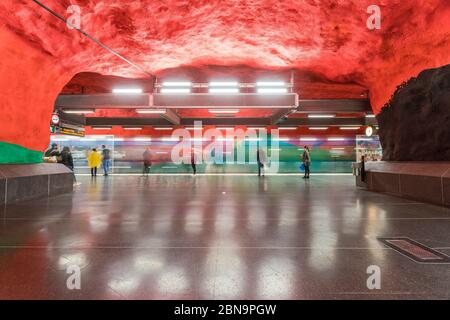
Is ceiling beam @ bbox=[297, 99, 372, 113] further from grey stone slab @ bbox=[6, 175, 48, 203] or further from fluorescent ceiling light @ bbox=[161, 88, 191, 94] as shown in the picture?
grey stone slab @ bbox=[6, 175, 48, 203]

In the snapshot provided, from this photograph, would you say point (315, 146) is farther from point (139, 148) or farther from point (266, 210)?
point (266, 210)

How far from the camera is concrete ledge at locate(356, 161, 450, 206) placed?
5.45 metres

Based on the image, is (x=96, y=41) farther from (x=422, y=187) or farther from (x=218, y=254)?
(x=422, y=187)

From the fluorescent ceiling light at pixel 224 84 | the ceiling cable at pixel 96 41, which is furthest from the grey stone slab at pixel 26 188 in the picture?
the fluorescent ceiling light at pixel 224 84

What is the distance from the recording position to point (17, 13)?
5.42 meters

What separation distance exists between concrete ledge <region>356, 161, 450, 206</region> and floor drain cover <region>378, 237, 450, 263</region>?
331cm

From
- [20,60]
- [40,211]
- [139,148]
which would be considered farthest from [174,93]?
[139,148]

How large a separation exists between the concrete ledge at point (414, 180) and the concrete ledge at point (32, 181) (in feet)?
30.9

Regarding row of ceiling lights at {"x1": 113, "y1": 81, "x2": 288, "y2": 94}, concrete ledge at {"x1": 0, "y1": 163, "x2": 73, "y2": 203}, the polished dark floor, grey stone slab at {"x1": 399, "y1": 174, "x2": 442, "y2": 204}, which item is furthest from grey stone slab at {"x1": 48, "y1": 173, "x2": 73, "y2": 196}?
grey stone slab at {"x1": 399, "y1": 174, "x2": 442, "y2": 204}

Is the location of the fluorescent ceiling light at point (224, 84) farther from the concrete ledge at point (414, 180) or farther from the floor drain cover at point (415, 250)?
the floor drain cover at point (415, 250)

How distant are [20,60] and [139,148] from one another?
16810mm

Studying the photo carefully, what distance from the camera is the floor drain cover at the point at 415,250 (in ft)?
8.10

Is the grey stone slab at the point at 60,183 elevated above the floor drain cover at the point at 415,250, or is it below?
above

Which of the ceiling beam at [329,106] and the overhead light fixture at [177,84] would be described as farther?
the ceiling beam at [329,106]
